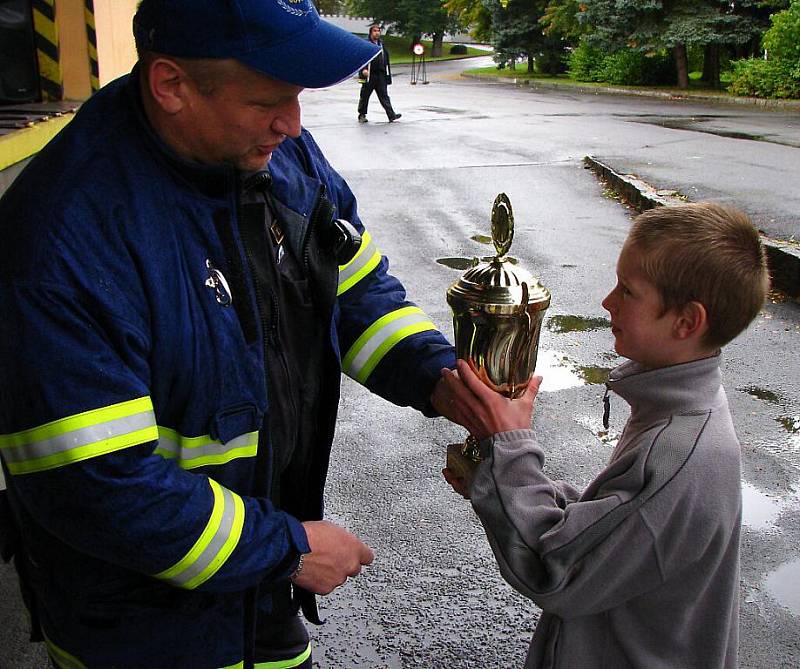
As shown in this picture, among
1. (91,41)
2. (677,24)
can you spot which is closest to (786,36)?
(677,24)

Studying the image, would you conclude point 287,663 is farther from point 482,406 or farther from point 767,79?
point 767,79

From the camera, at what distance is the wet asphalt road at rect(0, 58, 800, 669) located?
327cm

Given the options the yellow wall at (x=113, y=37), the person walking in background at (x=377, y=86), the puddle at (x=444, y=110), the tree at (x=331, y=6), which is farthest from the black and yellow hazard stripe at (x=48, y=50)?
the tree at (x=331, y=6)

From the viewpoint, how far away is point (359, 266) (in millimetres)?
2320

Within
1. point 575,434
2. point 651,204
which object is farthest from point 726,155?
point 575,434

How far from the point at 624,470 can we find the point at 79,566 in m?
1.09

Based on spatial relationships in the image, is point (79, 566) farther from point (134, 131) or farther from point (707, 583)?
point (707, 583)

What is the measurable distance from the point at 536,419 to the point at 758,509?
1281mm

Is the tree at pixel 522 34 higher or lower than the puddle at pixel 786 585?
higher

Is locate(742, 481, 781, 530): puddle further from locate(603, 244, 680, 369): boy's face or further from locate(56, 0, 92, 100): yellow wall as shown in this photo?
locate(56, 0, 92, 100): yellow wall

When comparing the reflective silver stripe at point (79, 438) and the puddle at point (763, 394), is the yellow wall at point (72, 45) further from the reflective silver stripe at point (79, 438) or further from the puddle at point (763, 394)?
the reflective silver stripe at point (79, 438)

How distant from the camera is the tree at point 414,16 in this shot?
61312 mm

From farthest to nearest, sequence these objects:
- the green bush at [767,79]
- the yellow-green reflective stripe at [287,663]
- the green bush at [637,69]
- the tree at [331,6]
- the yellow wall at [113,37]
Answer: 1. the tree at [331,6]
2. the green bush at [637,69]
3. the green bush at [767,79]
4. the yellow wall at [113,37]
5. the yellow-green reflective stripe at [287,663]

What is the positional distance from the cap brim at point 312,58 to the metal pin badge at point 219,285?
371 millimetres
